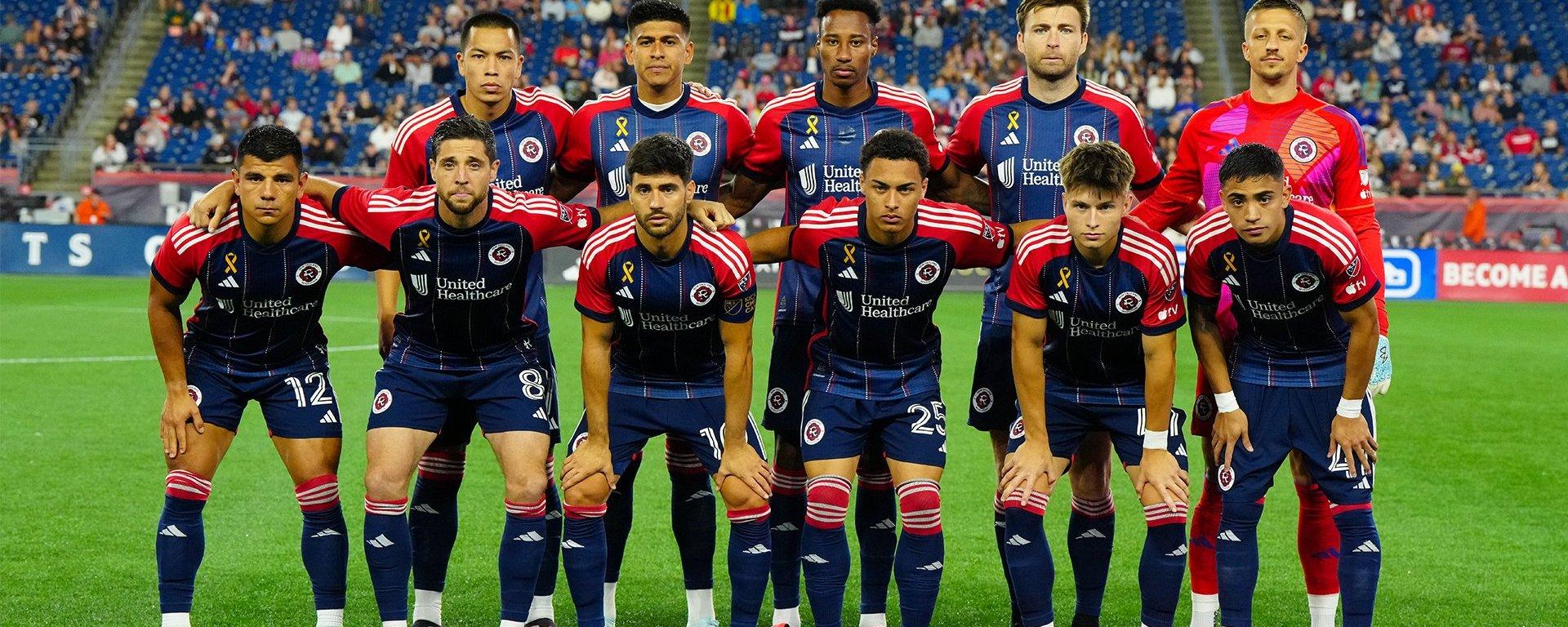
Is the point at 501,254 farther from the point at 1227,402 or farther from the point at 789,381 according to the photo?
the point at 1227,402

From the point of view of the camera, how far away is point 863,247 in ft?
18.6

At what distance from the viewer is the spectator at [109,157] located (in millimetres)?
26156

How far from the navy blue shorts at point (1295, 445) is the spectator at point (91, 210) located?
21984 millimetres

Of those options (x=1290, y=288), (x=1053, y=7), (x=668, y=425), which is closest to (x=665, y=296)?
(x=668, y=425)

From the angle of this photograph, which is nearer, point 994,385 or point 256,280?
point 256,280

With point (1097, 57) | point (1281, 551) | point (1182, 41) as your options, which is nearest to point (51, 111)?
point (1097, 57)

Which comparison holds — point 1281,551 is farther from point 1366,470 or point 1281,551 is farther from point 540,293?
point 540,293

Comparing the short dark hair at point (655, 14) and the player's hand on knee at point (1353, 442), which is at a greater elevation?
the short dark hair at point (655, 14)

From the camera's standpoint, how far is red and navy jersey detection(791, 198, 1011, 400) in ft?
18.6

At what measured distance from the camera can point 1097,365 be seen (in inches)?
221

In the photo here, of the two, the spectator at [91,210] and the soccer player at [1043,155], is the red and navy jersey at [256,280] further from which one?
the spectator at [91,210]

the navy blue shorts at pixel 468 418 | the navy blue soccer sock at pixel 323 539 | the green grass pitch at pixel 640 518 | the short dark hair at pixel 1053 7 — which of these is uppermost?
the short dark hair at pixel 1053 7

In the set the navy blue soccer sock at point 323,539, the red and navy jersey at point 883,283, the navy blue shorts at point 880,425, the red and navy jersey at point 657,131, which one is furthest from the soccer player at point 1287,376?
the navy blue soccer sock at point 323,539

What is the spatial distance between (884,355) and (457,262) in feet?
5.27
